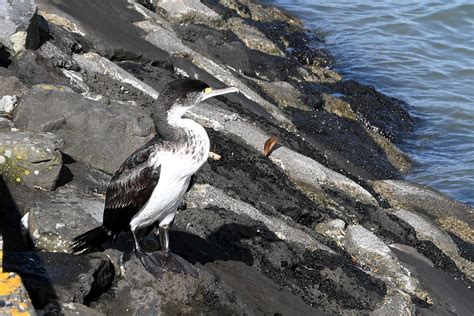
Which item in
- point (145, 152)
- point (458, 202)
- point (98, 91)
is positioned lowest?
point (458, 202)

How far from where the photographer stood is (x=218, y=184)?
9000mm

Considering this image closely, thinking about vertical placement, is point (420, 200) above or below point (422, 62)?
below

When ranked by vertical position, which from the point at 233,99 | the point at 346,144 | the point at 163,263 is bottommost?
the point at 346,144

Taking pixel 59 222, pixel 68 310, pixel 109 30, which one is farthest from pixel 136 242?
pixel 109 30

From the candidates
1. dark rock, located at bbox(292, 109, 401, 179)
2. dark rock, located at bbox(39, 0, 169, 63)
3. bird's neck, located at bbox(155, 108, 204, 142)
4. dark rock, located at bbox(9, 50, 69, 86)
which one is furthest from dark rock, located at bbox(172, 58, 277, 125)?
bird's neck, located at bbox(155, 108, 204, 142)

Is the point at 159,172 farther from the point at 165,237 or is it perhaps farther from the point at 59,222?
the point at 59,222

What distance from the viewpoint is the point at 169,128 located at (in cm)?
550

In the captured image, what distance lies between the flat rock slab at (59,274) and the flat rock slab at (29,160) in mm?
1311

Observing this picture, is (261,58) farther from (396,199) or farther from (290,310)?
(290,310)

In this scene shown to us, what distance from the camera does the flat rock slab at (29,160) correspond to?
6605 millimetres

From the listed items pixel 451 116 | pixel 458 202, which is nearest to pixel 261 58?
pixel 451 116

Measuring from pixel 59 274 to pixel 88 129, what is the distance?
280 cm

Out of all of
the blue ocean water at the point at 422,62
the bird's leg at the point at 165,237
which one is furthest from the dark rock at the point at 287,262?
the blue ocean water at the point at 422,62

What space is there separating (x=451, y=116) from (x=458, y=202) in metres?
5.04
